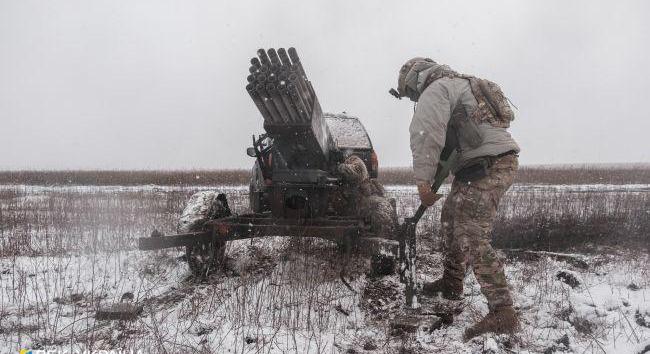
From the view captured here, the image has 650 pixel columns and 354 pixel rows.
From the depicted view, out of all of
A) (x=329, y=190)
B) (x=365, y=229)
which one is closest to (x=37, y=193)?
(x=329, y=190)

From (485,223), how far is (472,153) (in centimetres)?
57

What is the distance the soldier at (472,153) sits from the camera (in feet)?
10.7

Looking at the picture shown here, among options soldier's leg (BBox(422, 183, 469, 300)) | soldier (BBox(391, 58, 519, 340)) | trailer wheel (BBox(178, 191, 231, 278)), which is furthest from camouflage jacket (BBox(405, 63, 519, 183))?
trailer wheel (BBox(178, 191, 231, 278))

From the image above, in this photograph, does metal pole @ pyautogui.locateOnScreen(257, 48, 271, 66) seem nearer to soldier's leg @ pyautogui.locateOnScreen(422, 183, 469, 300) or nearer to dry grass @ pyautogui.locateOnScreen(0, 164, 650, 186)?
soldier's leg @ pyautogui.locateOnScreen(422, 183, 469, 300)

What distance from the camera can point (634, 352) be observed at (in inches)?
105

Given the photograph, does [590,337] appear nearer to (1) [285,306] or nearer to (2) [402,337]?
(2) [402,337]

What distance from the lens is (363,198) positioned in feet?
17.0

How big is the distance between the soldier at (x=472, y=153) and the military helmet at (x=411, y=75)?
0.15 meters

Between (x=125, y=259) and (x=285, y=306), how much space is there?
2658 millimetres

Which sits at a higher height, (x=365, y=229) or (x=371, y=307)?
(x=365, y=229)

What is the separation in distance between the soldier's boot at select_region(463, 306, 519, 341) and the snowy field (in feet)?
0.20

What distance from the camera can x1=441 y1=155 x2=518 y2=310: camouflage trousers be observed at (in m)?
3.23

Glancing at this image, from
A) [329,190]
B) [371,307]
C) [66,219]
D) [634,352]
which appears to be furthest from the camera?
[66,219]

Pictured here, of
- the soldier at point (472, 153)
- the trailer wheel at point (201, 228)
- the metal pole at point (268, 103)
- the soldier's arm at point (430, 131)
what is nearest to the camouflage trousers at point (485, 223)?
the soldier at point (472, 153)
